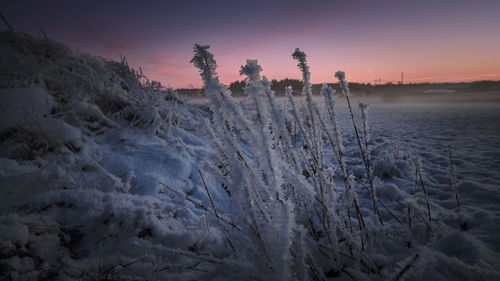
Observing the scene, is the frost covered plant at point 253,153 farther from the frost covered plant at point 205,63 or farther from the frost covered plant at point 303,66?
the frost covered plant at point 303,66

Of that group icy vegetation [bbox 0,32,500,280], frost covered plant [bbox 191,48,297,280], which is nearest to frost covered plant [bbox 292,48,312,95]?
icy vegetation [bbox 0,32,500,280]

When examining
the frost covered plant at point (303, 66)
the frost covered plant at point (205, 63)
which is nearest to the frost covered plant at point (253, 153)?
the frost covered plant at point (205, 63)

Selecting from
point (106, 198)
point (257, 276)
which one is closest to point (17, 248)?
point (106, 198)

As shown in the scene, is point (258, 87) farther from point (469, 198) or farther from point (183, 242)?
point (469, 198)

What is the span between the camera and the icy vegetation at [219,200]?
0.78 m

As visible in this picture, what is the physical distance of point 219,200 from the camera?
2195 millimetres

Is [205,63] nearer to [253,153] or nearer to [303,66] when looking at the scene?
[253,153]

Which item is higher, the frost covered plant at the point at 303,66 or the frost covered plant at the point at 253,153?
the frost covered plant at the point at 303,66

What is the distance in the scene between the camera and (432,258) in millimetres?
981

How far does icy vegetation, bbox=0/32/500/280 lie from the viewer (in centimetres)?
78

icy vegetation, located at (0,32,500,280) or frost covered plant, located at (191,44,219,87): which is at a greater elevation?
frost covered plant, located at (191,44,219,87)

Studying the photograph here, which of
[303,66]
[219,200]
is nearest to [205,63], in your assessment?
[303,66]

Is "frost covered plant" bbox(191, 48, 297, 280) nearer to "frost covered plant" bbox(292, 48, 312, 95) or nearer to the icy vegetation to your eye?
the icy vegetation

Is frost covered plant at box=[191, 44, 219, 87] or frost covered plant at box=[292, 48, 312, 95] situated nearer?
frost covered plant at box=[191, 44, 219, 87]
